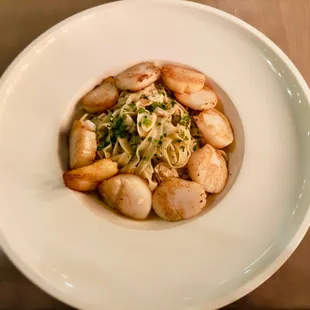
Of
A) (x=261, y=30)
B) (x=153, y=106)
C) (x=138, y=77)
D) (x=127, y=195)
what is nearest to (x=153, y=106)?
(x=153, y=106)

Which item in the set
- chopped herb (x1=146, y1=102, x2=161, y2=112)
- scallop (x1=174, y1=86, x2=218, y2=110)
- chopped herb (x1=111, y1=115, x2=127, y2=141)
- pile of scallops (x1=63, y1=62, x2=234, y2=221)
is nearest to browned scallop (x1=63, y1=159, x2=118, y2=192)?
pile of scallops (x1=63, y1=62, x2=234, y2=221)

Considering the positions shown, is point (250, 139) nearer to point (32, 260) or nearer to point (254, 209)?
Answer: point (254, 209)

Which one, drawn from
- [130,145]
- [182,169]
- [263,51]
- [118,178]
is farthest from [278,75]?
[118,178]

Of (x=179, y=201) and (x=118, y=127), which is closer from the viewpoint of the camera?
(x=179, y=201)

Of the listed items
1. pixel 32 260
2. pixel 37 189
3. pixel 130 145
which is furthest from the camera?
pixel 130 145


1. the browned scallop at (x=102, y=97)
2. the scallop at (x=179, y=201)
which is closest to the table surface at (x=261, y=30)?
the scallop at (x=179, y=201)

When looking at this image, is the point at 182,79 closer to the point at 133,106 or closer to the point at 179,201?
the point at 133,106
